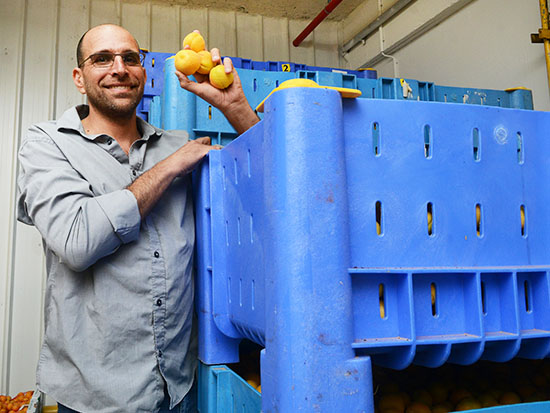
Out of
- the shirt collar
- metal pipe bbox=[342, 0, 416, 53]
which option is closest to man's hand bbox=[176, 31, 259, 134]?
the shirt collar

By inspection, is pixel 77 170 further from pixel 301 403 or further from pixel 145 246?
pixel 301 403

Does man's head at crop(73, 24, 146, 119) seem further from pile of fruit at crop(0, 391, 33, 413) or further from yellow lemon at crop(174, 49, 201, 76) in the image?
pile of fruit at crop(0, 391, 33, 413)

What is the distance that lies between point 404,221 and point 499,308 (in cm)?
20

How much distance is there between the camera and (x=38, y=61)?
313 cm

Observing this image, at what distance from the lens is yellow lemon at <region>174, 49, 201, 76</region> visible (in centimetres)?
106

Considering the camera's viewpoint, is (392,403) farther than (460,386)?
No

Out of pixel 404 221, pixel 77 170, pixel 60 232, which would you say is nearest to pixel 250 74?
pixel 77 170

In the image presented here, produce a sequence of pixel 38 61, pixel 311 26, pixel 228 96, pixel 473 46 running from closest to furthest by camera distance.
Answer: pixel 228 96 → pixel 473 46 → pixel 38 61 → pixel 311 26

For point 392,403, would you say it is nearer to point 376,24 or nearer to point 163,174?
point 163,174

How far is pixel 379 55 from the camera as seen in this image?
3.36m

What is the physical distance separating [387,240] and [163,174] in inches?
24.0

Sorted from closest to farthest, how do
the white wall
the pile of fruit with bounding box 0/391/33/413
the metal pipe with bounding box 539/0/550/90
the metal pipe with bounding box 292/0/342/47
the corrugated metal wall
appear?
1. the metal pipe with bounding box 539/0/550/90
2. the white wall
3. the pile of fruit with bounding box 0/391/33/413
4. the corrugated metal wall
5. the metal pipe with bounding box 292/0/342/47

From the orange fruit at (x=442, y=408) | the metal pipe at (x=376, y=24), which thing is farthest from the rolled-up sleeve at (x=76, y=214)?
the metal pipe at (x=376, y=24)

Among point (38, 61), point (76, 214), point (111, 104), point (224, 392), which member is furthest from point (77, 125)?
point (38, 61)
